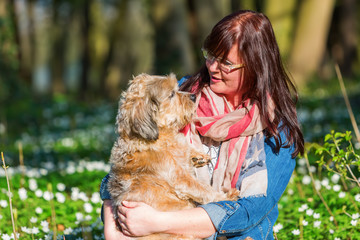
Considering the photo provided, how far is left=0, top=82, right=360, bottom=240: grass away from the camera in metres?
4.57

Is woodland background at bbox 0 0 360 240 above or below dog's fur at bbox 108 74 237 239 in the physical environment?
below

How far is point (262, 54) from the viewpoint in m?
3.67

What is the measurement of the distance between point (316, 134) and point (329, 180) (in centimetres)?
331

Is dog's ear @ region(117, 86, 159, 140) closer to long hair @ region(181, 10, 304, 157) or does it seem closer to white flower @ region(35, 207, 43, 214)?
long hair @ region(181, 10, 304, 157)

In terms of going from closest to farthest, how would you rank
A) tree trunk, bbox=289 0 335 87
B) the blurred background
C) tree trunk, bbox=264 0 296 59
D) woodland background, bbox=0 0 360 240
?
woodland background, bbox=0 0 360 240
the blurred background
tree trunk, bbox=289 0 335 87
tree trunk, bbox=264 0 296 59

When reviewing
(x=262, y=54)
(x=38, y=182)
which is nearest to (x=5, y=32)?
(x=38, y=182)

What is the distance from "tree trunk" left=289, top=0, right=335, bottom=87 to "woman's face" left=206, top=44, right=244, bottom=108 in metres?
13.4

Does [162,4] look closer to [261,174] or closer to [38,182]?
[38,182]

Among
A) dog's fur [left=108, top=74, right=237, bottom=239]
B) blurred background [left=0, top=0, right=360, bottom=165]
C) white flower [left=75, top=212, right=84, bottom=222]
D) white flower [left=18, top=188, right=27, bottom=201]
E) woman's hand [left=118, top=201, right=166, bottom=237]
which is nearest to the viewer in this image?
woman's hand [left=118, top=201, right=166, bottom=237]

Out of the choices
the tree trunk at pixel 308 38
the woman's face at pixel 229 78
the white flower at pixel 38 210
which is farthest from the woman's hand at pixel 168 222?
the tree trunk at pixel 308 38

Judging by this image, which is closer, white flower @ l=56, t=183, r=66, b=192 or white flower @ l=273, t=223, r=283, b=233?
white flower @ l=273, t=223, r=283, b=233

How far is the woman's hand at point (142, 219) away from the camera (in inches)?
127

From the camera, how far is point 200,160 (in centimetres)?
383

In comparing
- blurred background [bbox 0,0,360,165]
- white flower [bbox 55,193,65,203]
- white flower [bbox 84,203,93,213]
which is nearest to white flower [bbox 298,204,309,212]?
blurred background [bbox 0,0,360,165]
